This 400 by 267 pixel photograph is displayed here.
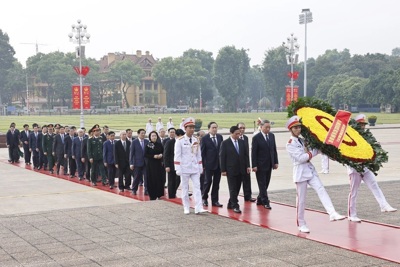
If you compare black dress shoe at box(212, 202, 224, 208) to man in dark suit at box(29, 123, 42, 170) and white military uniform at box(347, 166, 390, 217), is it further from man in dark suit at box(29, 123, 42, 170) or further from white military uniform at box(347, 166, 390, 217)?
man in dark suit at box(29, 123, 42, 170)

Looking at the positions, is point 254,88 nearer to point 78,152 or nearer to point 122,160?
point 78,152

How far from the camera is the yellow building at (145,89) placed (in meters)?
113

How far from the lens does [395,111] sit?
3479 inches

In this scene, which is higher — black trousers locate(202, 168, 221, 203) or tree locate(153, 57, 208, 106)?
tree locate(153, 57, 208, 106)

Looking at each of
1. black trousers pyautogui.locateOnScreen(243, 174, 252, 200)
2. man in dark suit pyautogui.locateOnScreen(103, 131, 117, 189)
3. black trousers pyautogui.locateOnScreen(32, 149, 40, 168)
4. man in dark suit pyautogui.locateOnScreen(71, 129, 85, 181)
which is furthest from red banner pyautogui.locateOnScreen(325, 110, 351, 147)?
black trousers pyautogui.locateOnScreen(32, 149, 40, 168)

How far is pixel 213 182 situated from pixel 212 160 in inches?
20.5

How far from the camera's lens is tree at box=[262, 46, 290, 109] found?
11194 cm

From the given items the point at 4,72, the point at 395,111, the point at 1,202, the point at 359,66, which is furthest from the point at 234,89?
the point at 1,202

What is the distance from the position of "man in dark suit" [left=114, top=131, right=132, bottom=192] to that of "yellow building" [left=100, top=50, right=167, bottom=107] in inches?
3832

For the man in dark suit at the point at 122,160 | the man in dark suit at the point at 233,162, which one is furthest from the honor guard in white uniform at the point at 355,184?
the man in dark suit at the point at 122,160

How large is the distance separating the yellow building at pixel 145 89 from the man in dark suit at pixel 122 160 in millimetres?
97343

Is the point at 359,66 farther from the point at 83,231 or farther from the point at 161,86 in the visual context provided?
the point at 83,231

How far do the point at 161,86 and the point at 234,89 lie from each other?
14131mm

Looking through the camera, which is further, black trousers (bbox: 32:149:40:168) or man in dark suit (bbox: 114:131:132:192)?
black trousers (bbox: 32:149:40:168)
